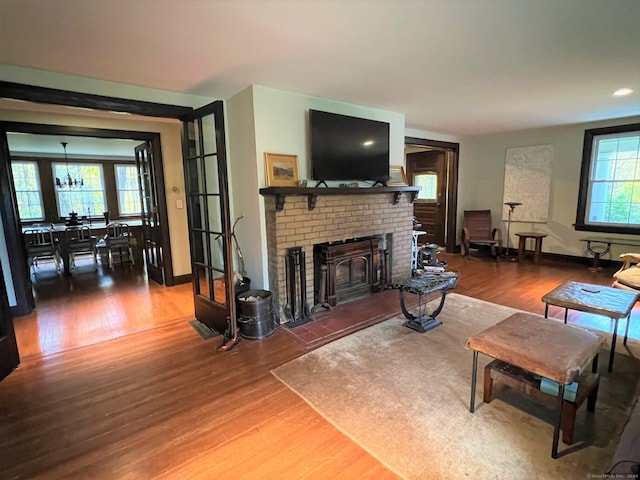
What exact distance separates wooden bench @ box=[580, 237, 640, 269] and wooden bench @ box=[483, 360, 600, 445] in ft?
14.9

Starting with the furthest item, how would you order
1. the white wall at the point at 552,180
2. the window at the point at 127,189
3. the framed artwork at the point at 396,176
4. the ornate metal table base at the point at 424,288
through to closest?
the window at the point at 127,189, the white wall at the point at 552,180, the framed artwork at the point at 396,176, the ornate metal table base at the point at 424,288

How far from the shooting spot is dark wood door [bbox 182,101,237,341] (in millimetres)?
3162

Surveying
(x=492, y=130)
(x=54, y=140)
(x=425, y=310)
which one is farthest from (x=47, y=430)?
(x=492, y=130)

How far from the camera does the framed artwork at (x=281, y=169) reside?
3.31m

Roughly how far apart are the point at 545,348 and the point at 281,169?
8.69ft

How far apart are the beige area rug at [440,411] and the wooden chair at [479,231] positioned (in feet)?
12.1

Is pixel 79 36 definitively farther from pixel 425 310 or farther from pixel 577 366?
pixel 425 310

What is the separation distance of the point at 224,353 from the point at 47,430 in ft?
3.98

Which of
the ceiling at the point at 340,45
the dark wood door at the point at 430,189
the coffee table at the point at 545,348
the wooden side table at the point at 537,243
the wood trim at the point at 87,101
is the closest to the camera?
the coffee table at the point at 545,348

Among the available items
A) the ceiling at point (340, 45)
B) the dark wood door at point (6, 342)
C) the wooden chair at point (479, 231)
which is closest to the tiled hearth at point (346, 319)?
the dark wood door at point (6, 342)

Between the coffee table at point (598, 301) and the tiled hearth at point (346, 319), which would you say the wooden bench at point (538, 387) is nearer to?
the coffee table at point (598, 301)

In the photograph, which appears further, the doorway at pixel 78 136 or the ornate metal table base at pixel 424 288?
the doorway at pixel 78 136

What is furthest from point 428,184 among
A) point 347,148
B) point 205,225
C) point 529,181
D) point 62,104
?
point 62,104

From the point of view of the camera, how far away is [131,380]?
249 cm
